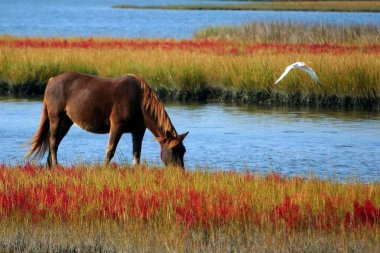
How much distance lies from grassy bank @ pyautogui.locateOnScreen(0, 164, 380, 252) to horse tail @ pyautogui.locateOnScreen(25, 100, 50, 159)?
2.03m

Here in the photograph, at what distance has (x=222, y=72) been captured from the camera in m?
23.4

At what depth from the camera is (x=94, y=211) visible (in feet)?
30.5

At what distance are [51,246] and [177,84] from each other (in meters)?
15.2

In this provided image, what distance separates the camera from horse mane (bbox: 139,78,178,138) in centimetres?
1166

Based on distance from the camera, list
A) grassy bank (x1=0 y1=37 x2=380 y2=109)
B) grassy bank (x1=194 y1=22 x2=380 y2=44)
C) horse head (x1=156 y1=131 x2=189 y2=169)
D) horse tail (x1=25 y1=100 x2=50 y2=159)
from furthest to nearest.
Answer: grassy bank (x1=194 y1=22 x2=380 y2=44) < grassy bank (x1=0 y1=37 x2=380 y2=109) < horse tail (x1=25 y1=100 x2=50 y2=159) < horse head (x1=156 y1=131 x2=189 y2=169)

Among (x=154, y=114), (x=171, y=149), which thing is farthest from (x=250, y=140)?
(x=171, y=149)

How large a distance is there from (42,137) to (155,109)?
6.64ft

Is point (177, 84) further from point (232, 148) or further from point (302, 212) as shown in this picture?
point (302, 212)

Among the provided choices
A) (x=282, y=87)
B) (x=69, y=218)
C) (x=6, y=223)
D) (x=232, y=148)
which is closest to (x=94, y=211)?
(x=69, y=218)

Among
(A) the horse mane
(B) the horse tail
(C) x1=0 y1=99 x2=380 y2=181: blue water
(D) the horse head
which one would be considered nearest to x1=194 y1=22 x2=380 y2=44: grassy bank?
(C) x1=0 y1=99 x2=380 y2=181: blue water

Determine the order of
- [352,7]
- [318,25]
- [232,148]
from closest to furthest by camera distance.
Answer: [232,148] → [318,25] → [352,7]

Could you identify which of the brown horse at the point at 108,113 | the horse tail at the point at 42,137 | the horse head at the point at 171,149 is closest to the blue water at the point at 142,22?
the horse tail at the point at 42,137

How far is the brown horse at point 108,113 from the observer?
38.3 feet

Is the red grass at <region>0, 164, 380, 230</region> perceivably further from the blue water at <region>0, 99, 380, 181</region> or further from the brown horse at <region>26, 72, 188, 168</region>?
the blue water at <region>0, 99, 380, 181</region>
